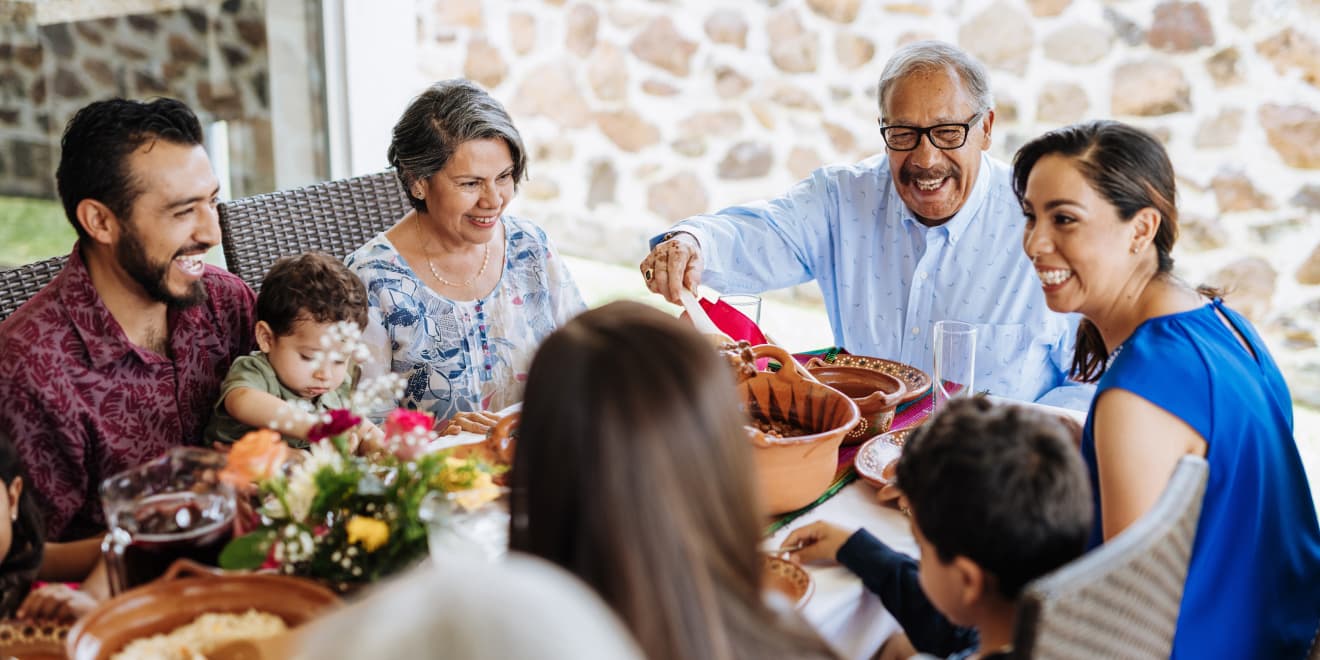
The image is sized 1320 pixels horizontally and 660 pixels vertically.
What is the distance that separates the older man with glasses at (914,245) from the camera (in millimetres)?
2574

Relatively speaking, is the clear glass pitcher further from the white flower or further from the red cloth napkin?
the red cloth napkin

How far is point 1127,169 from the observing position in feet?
5.83

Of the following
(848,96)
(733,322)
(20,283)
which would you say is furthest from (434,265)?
(848,96)

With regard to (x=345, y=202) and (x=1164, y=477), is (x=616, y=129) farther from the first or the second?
(x=1164, y=477)

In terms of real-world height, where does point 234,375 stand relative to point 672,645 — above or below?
below

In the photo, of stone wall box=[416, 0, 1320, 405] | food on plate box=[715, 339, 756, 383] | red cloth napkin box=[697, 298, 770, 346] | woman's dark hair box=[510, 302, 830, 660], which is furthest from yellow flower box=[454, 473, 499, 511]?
stone wall box=[416, 0, 1320, 405]

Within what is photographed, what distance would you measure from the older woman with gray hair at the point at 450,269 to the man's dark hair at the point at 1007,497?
1.24 metres

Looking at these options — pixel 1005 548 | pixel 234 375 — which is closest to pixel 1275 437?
pixel 1005 548

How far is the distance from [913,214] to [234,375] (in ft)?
5.05

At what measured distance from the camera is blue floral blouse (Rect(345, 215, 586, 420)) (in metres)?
2.38

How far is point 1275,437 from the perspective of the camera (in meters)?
1.72

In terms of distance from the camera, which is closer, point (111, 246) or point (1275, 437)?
point (1275, 437)

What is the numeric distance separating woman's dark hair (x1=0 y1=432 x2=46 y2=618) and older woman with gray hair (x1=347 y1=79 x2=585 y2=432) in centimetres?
84

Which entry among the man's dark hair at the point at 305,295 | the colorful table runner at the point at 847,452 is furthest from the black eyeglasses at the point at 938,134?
the man's dark hair at the point at 305,295
